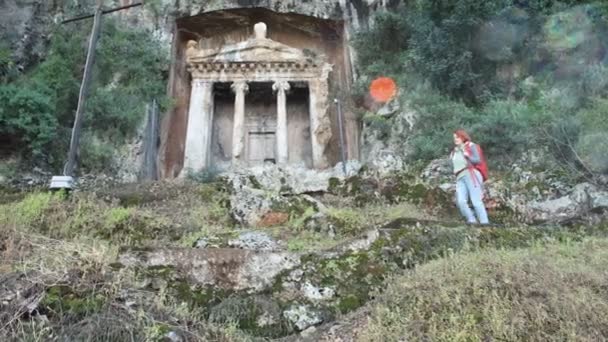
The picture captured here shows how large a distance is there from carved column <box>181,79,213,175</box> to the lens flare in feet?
16.6

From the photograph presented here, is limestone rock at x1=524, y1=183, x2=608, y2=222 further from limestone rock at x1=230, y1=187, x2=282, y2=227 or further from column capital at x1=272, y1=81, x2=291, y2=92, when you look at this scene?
column capital at x1=272, y1=81, x2=291, y2=92

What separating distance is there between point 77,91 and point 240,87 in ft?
16.2

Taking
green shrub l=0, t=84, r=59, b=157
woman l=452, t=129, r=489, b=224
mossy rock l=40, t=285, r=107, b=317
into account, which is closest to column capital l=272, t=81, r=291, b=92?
green shrub l=0, t=84, r=59, b=157

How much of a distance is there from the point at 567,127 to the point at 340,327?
8.73 meters

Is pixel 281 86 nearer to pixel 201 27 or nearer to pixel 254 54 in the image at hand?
pixel 254 54

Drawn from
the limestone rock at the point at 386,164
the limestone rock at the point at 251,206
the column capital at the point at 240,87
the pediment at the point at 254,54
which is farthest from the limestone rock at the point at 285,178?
the pediment at the point at 254,54

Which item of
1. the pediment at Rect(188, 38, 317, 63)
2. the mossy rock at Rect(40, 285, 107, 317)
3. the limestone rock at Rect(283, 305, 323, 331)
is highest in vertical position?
the pediment at Rect(188, 38, 317, 63)

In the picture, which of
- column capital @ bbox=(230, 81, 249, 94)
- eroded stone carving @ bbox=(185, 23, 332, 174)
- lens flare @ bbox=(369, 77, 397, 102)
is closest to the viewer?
lens flare @ bbox=(369, 77, 397, 102)

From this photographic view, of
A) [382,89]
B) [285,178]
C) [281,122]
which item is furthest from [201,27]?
[285,178]

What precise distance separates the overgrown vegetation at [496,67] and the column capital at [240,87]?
4397mm

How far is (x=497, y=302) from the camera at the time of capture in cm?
502

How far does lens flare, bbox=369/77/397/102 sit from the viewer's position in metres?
16.6

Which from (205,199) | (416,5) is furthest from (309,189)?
(416,5)

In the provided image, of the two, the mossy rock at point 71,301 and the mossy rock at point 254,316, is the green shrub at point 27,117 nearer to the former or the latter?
the mossy rock at point 71,301
